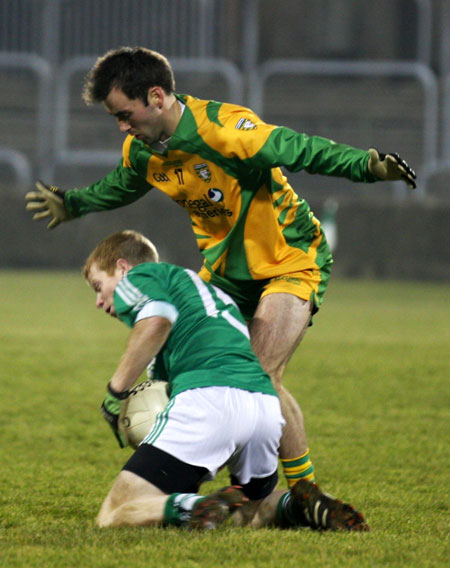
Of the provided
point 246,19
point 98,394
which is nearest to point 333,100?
point 246,19

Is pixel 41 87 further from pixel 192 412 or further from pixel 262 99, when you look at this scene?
pixel 192 412

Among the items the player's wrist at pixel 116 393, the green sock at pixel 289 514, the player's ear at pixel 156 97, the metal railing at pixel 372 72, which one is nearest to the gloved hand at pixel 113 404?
the player's wrist at pixel 116 393

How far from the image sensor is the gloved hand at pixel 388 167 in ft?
15.4

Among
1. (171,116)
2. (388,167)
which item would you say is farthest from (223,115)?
(388,167)

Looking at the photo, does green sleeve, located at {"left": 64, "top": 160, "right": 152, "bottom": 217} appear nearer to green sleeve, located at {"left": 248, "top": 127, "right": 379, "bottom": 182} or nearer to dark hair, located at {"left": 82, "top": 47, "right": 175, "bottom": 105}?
dark hair, located at {"left": 82, "top": 47, "right": 175, "bottom": 105}

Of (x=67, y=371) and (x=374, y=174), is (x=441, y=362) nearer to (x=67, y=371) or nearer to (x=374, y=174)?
(x=67, y=371)

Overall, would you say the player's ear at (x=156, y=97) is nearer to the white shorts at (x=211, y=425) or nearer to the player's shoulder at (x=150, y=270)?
the player's shoulder at (x=150, y=270)

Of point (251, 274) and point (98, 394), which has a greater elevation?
point (251, 274)

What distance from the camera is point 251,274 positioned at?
5195 mm

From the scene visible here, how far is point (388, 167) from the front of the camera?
4707mm

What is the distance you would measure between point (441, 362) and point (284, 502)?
5.74 metres

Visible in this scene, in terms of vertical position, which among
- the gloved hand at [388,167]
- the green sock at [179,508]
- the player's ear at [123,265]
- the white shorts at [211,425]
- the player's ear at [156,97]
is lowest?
the green sock at [179,508]

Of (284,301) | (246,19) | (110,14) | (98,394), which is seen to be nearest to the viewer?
(284,301)

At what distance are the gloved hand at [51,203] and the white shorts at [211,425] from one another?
190 centimetres
